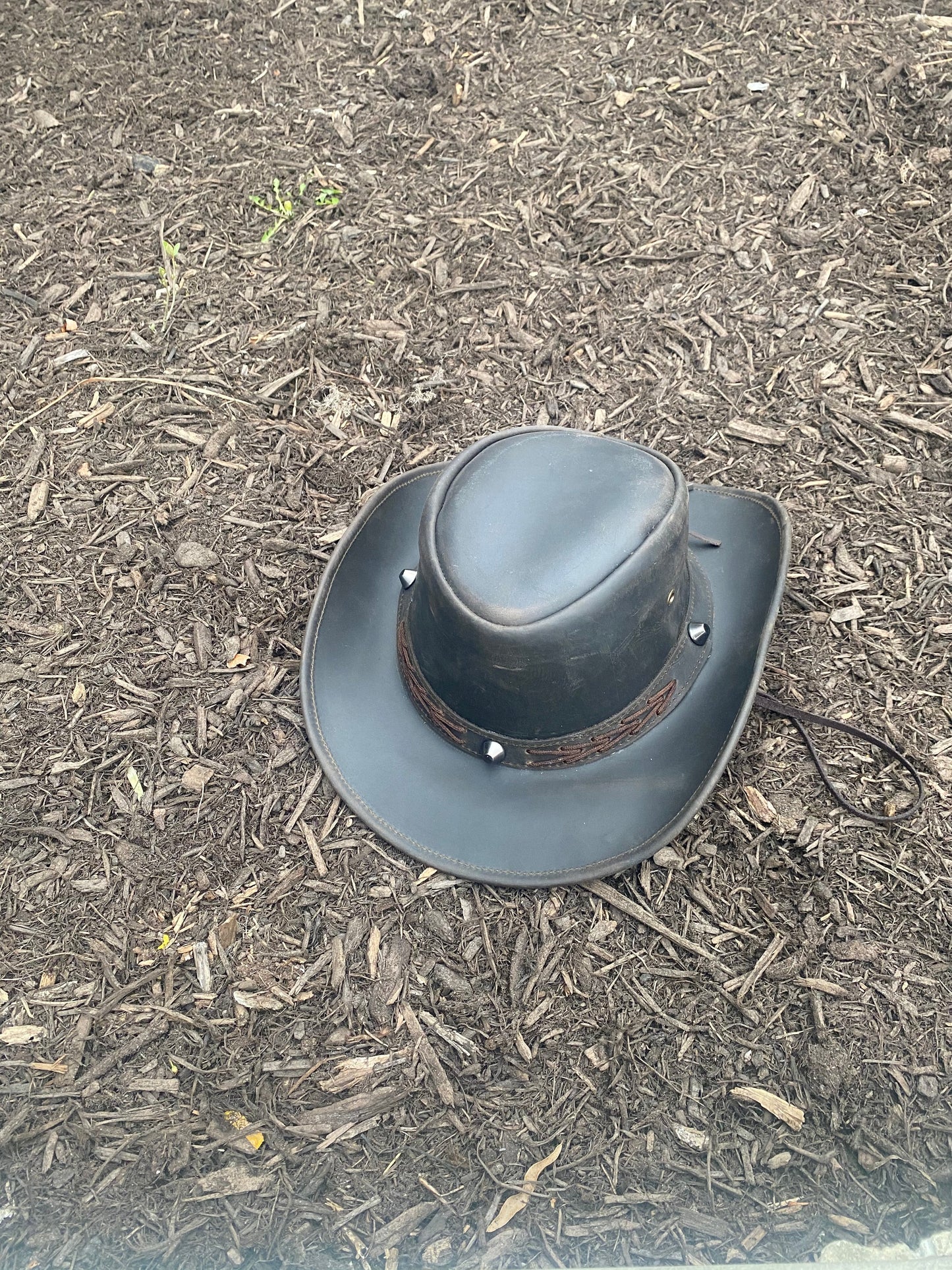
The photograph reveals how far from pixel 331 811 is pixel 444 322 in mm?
1982

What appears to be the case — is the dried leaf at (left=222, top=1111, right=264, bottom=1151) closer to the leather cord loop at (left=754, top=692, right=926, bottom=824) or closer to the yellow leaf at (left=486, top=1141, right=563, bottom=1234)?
the yellow leaf at (left=486, top=1141, right=563, bottom=1234)

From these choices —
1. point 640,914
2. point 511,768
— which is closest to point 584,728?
point 511,768

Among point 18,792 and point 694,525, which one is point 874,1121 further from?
point 18,792

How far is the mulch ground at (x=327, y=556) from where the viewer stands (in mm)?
2080

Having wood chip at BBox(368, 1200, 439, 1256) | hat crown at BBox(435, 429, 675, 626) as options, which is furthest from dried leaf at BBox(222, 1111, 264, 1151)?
hat crown at BBox(435, 429, 675, 626)

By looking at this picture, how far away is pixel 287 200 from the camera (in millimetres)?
3715

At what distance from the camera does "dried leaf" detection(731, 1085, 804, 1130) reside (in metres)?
2.08

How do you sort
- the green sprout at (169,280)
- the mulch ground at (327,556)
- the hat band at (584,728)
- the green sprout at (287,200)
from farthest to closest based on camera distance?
the green sprout at (287,200) → the green sprout at (169,280) → the hat band at (584,728) → the mulch ground at (327,556)

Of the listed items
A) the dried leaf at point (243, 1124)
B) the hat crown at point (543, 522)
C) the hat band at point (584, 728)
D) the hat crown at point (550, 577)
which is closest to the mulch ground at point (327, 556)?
the dried leaf at point (243, 1124)

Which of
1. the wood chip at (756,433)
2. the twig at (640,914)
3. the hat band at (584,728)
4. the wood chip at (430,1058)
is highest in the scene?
the wood chip at (756,433)

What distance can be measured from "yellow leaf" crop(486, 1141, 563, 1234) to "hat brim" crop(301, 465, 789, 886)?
630mm

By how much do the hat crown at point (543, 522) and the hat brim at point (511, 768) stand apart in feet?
1.67

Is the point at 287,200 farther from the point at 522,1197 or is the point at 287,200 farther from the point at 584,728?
the point at 522,1197

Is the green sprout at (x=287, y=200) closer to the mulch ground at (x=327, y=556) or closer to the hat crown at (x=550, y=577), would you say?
the mulch ground at (x=327, y=556)
